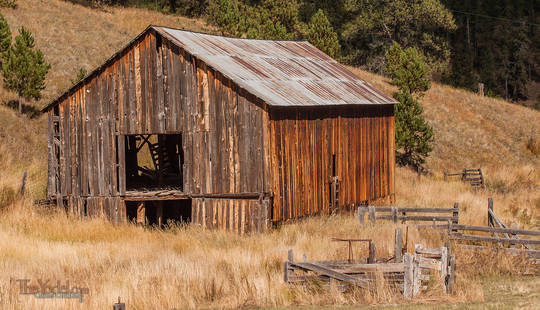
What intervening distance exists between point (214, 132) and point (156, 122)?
6.98 feet

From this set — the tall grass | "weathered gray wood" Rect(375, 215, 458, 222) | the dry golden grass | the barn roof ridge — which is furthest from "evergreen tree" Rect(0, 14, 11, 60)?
"weathered gray wood" Rect(375, 215, 458, 222)

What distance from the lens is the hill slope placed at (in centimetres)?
3908

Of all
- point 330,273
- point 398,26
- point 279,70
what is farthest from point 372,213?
point 398,26

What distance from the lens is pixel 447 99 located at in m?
59.4

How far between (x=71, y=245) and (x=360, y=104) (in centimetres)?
1159

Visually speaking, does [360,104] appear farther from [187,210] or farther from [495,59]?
[495,59]

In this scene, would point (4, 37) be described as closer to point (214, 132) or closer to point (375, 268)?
point (214, 132)

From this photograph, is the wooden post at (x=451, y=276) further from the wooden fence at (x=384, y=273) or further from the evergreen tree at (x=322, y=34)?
the evergreen tree at (x=322, y=34)

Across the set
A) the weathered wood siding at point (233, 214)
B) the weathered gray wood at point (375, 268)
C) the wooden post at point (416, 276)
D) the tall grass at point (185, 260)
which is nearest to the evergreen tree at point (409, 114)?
the tall grass at point (185, 260)

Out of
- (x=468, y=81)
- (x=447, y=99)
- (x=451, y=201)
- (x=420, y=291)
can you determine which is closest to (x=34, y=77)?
(x=451, y=201)

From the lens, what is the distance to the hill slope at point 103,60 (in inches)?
1539

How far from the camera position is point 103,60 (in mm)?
46750

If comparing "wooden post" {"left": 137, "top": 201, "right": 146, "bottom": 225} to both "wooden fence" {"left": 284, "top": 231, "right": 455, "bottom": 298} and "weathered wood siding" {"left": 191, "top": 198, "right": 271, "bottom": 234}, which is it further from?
"wooden fence" {"left": 284, "top": 231, "right": 455, "bottom": 298}

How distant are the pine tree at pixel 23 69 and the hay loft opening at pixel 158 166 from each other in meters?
8.00
